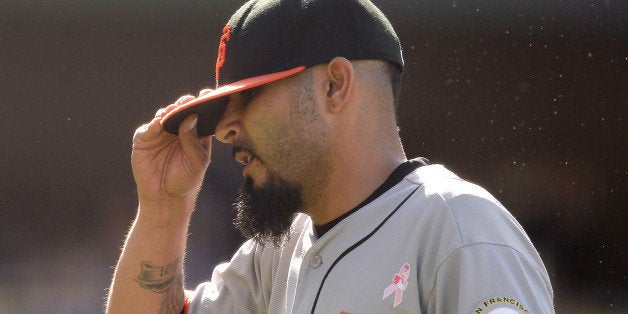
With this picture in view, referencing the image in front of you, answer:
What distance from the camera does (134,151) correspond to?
175 cm

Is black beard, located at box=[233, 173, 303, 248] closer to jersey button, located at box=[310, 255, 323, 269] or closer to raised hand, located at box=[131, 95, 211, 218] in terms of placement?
jersey button, located at box=[310, 255, 323, 269]

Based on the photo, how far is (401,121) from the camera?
7.70 ft

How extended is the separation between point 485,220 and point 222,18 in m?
1.30

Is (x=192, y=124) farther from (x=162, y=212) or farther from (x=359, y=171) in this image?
(x=359, y=171)

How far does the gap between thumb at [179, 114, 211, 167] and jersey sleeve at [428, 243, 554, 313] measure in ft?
2.05

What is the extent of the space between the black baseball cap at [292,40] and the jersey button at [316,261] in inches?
11.6

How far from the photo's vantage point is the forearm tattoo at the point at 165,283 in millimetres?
1720

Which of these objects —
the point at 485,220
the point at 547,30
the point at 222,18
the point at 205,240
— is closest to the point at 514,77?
the point at 547,30

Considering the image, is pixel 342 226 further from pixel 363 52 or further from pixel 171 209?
pixel 171 209

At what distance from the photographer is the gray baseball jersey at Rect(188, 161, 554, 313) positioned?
114cm

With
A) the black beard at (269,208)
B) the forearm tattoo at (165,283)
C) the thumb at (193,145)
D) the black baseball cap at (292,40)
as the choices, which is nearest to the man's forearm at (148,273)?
the forearm tattoo at (165,283)

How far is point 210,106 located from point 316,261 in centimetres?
32

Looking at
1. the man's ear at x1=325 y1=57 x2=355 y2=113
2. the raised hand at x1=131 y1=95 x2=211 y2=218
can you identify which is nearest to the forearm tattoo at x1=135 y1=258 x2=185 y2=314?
the raised hand at x1=131 y1=95 x2=211 y2=218

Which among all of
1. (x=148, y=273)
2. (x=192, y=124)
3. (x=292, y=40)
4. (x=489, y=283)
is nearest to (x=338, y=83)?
(x=292, y=40)
